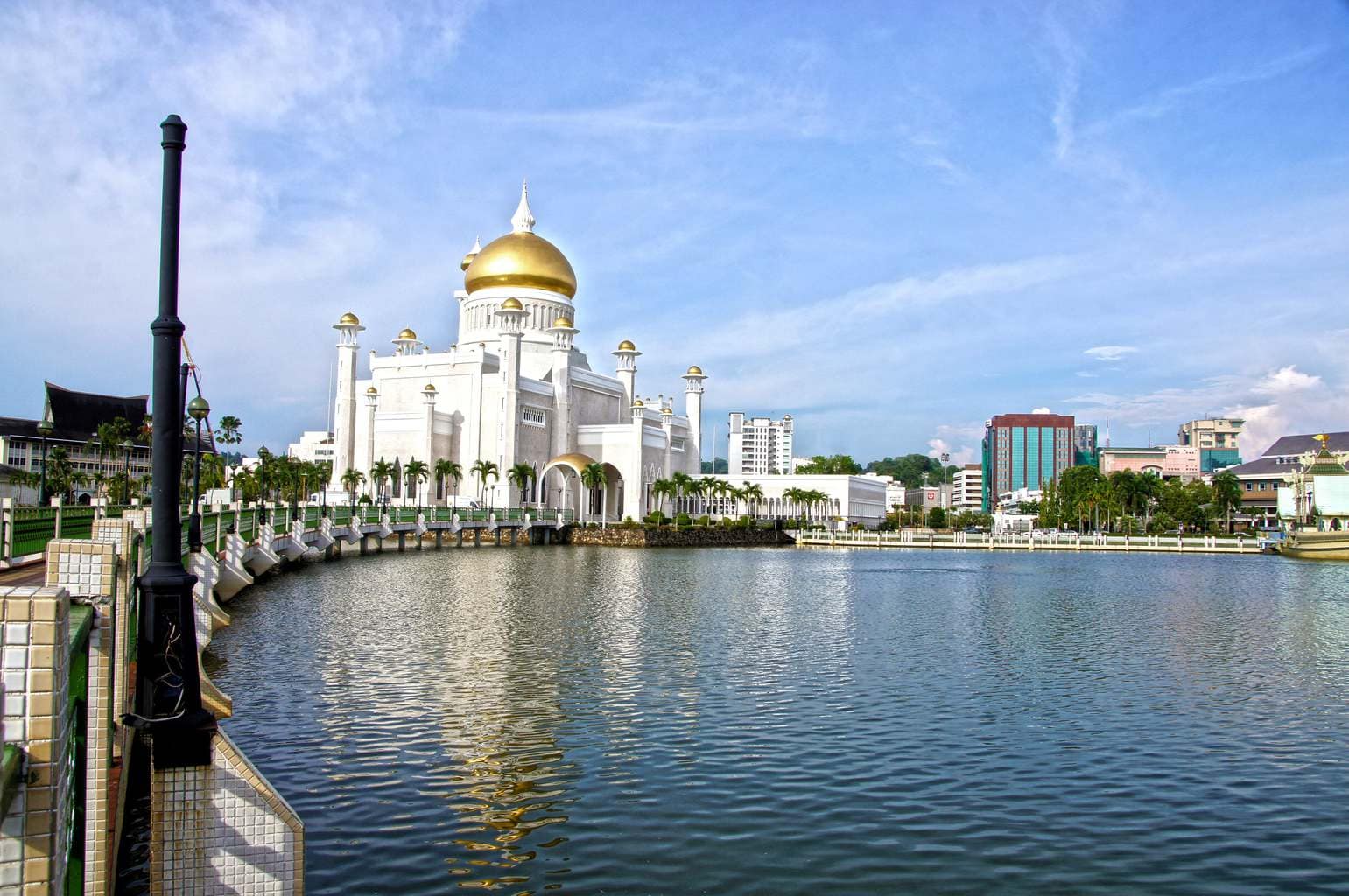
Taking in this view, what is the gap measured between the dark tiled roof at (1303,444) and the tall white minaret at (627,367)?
70910 mm

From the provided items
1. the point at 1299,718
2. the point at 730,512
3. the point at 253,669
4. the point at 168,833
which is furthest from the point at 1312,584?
the point at 730,512

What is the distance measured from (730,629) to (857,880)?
13978 millimetres

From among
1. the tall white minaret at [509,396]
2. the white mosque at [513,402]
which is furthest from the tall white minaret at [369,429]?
the tall white minaret at [509,396]

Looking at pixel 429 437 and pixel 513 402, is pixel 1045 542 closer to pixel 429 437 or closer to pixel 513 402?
pixel 513 402

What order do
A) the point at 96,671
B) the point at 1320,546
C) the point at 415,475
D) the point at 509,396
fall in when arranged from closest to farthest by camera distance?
1. the point at 96,671
2. the point at 1320,546
3. the point at 415,475
4. the point at 509,396

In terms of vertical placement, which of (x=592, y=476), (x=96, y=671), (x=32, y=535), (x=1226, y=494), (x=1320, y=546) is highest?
(x=592, y=476)

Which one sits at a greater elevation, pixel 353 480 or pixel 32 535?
pixel 353 480

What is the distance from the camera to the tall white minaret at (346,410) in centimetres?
6975

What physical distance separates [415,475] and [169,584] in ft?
202

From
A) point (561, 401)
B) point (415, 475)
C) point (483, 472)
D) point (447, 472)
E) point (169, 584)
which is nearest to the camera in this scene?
point (169, 584)

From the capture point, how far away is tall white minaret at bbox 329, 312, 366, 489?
69750mm

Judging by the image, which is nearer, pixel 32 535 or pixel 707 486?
pixel 32 535

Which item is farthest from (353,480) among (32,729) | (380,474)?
(32,729)

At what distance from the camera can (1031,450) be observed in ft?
644
